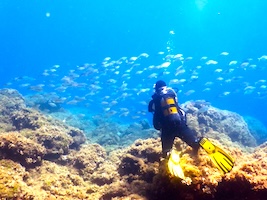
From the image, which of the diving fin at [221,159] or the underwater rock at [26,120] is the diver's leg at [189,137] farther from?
the underwater rock at [26,120]

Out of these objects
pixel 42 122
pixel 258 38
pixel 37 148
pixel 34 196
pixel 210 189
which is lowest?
pixel 210 189

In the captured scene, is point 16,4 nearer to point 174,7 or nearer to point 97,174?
point 174,7

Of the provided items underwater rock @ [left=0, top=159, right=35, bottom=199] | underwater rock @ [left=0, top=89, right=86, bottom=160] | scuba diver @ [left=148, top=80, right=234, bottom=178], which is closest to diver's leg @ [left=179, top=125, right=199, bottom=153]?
scuba diver @ [left=148, top=80, right=234, bottom=178]

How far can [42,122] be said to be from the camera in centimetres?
1080

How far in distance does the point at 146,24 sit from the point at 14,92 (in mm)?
122205

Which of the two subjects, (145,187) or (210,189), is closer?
(210,189)

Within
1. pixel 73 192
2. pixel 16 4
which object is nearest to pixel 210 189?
pixel 73 192

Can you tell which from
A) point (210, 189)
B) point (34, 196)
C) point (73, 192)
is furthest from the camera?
point (73, 192)

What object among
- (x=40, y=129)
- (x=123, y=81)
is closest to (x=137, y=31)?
(x=123, y=81)

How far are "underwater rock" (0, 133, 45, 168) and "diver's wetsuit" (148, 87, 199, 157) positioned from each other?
322 centimetres

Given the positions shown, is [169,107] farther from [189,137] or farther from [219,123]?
[219,123]

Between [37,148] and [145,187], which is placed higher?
[37,148]

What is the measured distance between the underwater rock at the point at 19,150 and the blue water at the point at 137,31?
64273 mm

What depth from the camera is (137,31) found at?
474 feet
